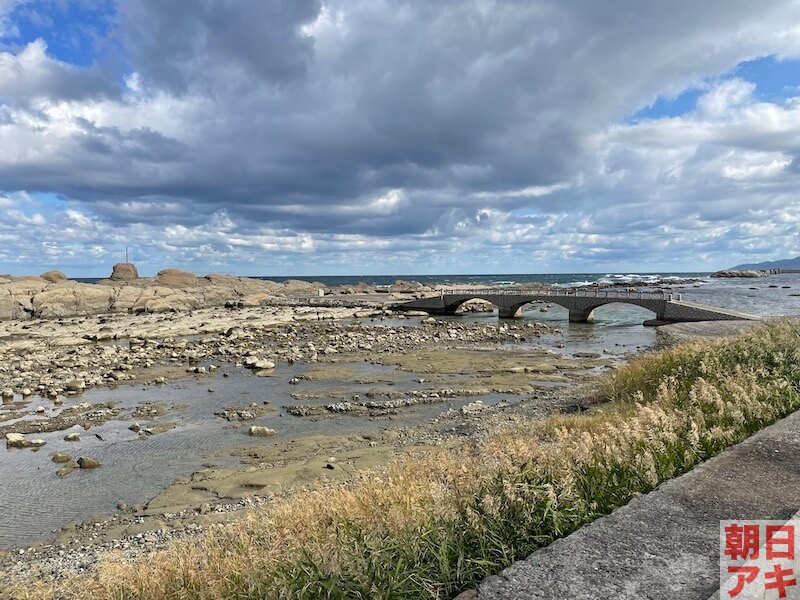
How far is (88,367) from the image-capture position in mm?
27891

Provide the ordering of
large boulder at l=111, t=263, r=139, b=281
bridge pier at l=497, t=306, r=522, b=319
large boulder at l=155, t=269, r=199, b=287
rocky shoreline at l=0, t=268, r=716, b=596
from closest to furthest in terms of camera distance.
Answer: rocky shoreline at l=0, t=268, r=716, b=596 < bridge pier at l=497, t=306, r=522, b=319 < large boulder at l=155, t=269, r=199, b=287 < large boulder at l=111, t=263, r=139, b=281

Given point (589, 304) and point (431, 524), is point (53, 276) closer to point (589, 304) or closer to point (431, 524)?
point (589, 304)

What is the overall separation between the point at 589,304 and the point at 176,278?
70796 millimetres

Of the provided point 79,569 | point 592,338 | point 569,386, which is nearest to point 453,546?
point 79,569

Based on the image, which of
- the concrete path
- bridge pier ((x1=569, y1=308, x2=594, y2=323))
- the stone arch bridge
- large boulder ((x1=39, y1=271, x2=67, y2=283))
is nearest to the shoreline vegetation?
the concrete path

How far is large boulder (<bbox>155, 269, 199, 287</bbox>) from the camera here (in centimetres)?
8856

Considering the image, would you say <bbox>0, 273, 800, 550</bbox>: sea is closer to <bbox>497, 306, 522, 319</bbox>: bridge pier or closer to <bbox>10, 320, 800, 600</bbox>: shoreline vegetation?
<bbox>10, 320, 800, 600</bbox>: shoreline vegetation

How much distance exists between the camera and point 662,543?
384 centimetres

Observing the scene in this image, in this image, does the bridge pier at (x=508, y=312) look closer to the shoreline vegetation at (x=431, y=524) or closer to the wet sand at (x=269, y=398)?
the wet sand at (x=269, y=398)

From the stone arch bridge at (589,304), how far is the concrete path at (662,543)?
3119 centimetres

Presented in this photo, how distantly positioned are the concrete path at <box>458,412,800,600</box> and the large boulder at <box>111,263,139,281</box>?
102768 millimetres

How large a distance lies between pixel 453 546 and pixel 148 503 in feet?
28.8

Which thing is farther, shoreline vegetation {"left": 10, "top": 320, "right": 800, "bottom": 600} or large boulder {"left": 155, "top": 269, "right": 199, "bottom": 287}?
large boulder {"left": 155, "top": 269, "right": 199, "bottom": 287}

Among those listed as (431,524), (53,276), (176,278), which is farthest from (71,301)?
(431,524)
